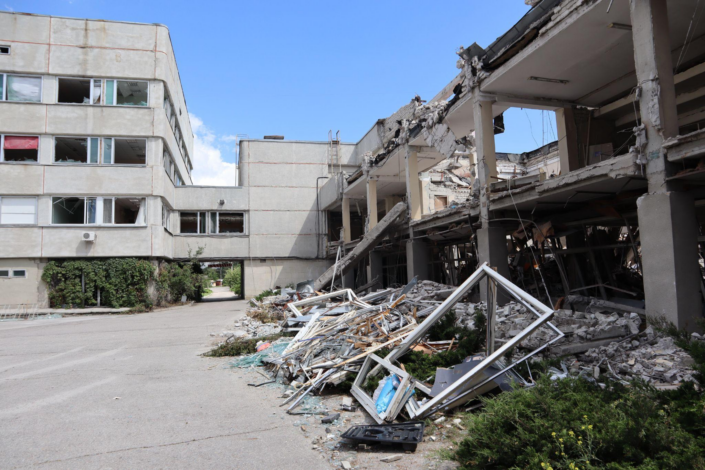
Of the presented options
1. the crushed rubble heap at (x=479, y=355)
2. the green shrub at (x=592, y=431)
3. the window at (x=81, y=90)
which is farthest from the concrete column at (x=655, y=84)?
the window at (x=81, y=90)

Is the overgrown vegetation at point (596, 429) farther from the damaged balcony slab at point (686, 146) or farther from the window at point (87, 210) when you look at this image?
the window at point (87, 210)

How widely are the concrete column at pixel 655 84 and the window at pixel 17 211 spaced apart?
24.2 meters

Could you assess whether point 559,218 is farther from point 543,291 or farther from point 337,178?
point 337,178

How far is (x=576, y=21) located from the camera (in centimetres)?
791

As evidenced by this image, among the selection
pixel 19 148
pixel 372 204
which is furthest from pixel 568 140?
pixel 19 148

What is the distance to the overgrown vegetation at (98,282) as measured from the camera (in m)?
20.6

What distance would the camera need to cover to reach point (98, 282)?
68.2 feet

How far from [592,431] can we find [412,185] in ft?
39.6

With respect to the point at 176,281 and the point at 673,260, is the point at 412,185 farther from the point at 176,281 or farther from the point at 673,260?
the point at 176,281

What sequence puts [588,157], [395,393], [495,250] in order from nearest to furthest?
[395,393]
[495,250]
[588,157]

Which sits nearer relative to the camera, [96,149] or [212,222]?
[96,149]

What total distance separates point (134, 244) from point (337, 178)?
1079cm

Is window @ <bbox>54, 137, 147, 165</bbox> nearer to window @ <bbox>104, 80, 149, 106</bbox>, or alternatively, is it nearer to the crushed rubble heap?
window @ <bbox>104, 80, 149, 106</bbox>

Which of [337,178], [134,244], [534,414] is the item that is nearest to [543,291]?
[534,414]
